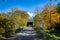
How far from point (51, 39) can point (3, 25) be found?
1288cm

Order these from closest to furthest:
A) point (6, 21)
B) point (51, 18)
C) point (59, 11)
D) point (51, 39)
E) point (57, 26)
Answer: point (51, 39) < point (6, 21) < point (51, 18) < point (59, 11) < point (57, 26)

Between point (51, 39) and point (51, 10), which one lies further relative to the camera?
point (51, 10)

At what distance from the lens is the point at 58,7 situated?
1391 inches

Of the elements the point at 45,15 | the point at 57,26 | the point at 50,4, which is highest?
the point at 50,4

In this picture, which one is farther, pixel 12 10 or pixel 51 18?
pixel 12 10

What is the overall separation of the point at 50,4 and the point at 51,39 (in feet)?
43.6

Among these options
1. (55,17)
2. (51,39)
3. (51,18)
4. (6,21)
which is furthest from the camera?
(55,17)

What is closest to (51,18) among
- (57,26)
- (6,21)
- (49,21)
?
(49,21)

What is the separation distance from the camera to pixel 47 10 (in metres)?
26.8

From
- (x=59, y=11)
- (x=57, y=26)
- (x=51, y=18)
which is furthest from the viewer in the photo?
(x=57, y=26)

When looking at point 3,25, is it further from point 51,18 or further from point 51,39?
point 51,39

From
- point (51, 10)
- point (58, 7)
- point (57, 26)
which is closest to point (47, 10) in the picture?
point (51, 10)

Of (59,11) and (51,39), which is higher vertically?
(59,11)

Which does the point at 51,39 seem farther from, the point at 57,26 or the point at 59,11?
the point at 57,26
